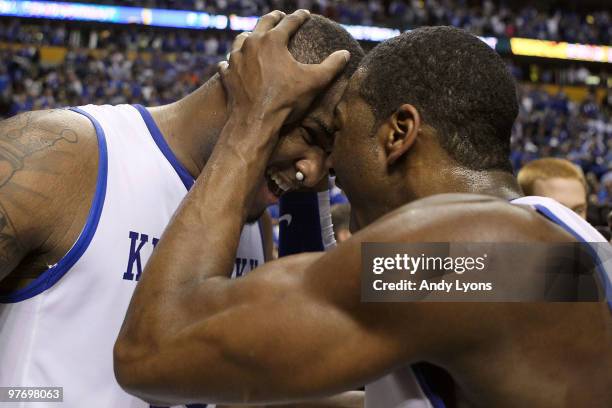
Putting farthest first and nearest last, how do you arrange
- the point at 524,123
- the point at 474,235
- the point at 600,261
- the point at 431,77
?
the point at 524,123 → the point at 431,77 → the point at 600,261 → the point at 474,235

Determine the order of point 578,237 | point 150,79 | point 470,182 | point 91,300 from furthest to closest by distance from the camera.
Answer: point 150,79
point 91,300
point 470,182
point 578,237

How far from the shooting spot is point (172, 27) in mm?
22125

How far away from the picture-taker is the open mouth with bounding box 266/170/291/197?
221 cm

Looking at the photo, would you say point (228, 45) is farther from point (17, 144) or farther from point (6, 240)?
point (6, 240)

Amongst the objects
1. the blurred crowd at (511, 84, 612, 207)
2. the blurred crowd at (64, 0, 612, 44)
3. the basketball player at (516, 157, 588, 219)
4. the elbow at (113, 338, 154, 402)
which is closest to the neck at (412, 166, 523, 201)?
the elbow at (113, 338, 154, 402)

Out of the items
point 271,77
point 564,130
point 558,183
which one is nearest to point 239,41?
point 271,77

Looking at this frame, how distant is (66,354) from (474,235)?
1.22 meters

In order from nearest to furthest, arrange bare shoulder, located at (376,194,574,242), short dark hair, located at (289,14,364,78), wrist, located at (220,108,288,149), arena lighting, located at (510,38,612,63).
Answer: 1. bare shoulder, located at (376,194,574,242)
2. wrist, located at (220,108,288,149)
3. short dark hair, located at (289,14,364,78)
4. arena lighting, located at (510,38,612,63)

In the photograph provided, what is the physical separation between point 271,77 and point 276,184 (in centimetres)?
54

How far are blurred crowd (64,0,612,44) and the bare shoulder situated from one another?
22.1m

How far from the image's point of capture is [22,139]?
1.83 m

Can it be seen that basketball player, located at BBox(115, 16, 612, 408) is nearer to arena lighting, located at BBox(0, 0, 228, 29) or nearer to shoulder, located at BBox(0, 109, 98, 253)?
shoulder, located at BBox(0, 109, 98, 253)

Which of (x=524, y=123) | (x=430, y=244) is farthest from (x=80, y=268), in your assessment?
(x=524, y=123)

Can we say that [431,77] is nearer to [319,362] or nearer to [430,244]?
[430,244]
